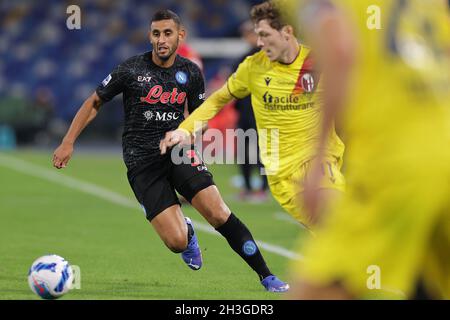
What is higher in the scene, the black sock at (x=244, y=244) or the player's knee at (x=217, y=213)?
the player's knee at (x=217, y=213)

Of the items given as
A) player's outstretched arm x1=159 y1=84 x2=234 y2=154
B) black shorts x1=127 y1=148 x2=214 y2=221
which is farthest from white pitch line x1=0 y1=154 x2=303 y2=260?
player's outstretched arm x1=159 y1=84 x2=234 y2=154

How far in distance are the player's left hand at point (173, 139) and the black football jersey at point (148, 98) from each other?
6.39 feet

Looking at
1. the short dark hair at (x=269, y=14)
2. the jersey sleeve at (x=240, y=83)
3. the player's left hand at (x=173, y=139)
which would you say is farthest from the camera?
the jersey sleeve at (x=240, y=83)

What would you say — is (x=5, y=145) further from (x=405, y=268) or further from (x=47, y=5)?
(x=405, y=268)

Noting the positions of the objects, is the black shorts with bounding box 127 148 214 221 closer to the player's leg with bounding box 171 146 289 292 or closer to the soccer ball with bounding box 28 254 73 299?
the player's leg with bounding box 171 146 289 292

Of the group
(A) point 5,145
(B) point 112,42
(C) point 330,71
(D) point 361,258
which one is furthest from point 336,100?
(B) point 112,42

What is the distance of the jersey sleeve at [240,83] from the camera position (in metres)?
7.21

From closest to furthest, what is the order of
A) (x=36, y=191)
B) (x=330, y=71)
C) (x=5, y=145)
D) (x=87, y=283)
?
1. (x=330, y=71)
2. (x=87, y=283)
3. (x=36, y=191)
4. (x=5, y=145)

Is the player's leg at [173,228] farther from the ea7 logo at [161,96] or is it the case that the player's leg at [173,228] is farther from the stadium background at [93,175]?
the ea7 logo at [161,96]

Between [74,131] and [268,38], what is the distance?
2.01 metres

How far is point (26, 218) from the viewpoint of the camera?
13.2 m

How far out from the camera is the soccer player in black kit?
7875 millimetres

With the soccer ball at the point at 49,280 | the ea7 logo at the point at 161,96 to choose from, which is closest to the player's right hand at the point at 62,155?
the ea7 logo at the point at 161,96

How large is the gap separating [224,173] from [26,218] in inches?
336
